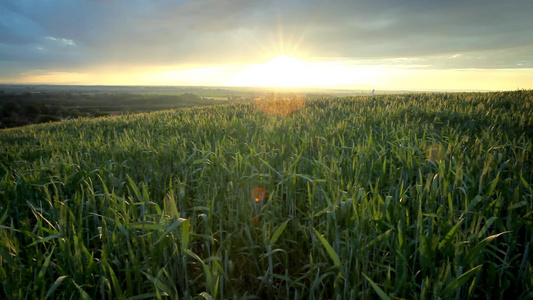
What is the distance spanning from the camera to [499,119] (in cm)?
450

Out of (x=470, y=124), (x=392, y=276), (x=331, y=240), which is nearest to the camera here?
(x=392, y=276)

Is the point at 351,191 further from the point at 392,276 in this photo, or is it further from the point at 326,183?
the point at 392,276

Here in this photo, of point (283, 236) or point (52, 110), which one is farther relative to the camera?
point (52, 110)

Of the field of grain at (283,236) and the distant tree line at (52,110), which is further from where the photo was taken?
the distant tree line at (52,110)

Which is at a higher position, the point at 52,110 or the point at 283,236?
the point at 283,236

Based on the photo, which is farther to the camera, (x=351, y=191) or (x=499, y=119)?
(x=499, y=119)

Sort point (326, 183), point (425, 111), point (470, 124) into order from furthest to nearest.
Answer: point (425, 111) < point (470, 124) < point (326, 183)

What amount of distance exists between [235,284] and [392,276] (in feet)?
3.17

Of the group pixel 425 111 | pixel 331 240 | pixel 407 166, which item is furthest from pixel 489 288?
pixel 425 111

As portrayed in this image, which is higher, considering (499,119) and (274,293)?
(499,119)

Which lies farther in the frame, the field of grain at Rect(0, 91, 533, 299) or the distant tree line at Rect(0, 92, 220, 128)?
the distant tree line at Rect(0, 92, 220, 128)

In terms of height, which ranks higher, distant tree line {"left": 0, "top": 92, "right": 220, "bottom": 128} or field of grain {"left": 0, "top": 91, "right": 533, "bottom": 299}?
field of grain {"left": 0, "top": 91, "right": 533, "bottom": 299}

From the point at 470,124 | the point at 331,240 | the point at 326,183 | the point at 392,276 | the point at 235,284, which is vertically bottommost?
the point at 235,284

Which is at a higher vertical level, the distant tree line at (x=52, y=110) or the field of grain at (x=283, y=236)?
the field of grain at (x=283, y=236)
